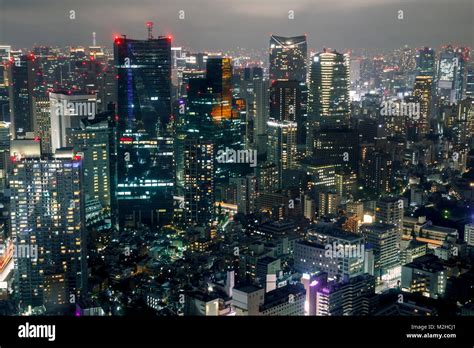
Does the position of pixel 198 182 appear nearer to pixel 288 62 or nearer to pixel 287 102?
pixel 288 62

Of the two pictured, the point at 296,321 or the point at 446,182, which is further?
the point at 446,182

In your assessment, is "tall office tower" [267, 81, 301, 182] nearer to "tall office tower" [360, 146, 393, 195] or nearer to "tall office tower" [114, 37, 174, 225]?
"tall office tower" [360, 146, 393, 195]

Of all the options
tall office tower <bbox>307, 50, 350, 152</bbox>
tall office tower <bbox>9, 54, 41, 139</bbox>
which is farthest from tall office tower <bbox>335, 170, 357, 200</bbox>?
tall office tower <bbox>9, 54, 41, 139</bbox>

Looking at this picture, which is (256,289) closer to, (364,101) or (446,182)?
(446,182)

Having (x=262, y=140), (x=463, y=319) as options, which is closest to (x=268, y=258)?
(x=463, y=319)

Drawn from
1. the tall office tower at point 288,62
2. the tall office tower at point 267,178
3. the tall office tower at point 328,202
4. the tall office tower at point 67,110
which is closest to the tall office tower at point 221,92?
the tall office tower at point 288,62

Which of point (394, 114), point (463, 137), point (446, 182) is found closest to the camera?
point (446, 182)
